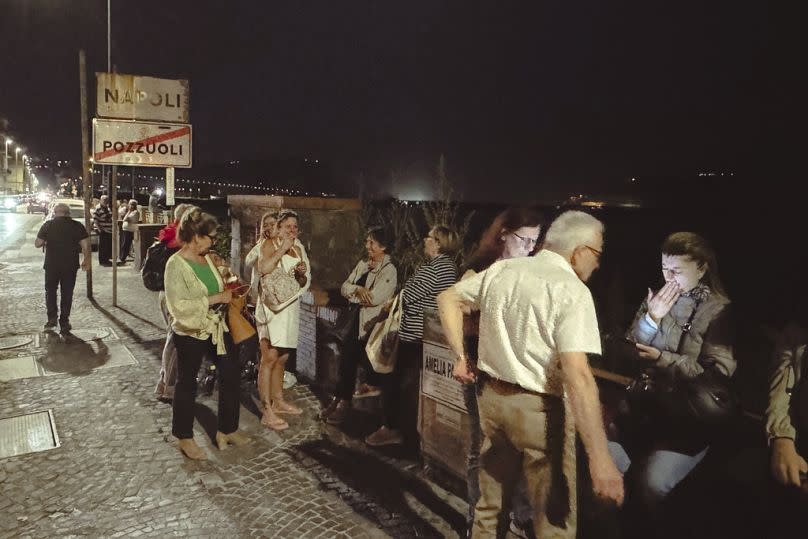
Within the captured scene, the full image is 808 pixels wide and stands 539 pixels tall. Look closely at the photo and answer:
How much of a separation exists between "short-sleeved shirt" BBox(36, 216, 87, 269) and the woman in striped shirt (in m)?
5.77

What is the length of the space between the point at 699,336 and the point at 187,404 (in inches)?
145

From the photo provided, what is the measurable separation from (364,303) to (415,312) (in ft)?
2.11

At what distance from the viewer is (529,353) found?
8.26ft

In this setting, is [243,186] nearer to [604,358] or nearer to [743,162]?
[743,162]

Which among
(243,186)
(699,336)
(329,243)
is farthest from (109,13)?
(243,186)

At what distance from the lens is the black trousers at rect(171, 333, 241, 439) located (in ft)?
14.3

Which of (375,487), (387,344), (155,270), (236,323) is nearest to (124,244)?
(155,270)

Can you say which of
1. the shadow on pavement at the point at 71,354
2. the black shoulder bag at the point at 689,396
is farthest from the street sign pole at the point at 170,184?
the black shoulder bag at the point at 689,396

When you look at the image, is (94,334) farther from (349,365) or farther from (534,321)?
(534,321)

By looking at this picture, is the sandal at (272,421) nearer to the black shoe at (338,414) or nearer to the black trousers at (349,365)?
the black shoe at (338,414)

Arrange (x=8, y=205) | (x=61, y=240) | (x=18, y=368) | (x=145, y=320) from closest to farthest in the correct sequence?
(x=18, y=368)
(x=61, y=240)
(x=145, y=320)
(x=8, y=205)

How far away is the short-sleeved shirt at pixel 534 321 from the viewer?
236 centimetres

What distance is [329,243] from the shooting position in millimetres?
7168

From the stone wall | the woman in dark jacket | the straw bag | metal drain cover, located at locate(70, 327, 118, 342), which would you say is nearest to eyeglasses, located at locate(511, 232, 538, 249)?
the woman in dark jacket
